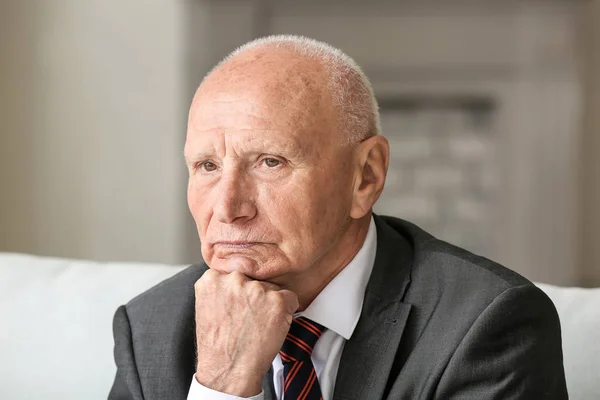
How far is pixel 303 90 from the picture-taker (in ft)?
5.11

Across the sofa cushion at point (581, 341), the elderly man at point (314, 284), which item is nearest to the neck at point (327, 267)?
the elderly man at point (314, 284)

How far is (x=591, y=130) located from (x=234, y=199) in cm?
438

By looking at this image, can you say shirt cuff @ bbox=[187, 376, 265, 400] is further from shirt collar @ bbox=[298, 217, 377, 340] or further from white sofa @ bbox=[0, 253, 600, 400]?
white sofa @ bbox=[0, 253, 600, 400]

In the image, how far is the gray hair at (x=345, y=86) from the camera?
159 centimetres

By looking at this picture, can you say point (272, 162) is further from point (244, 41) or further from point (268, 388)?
point (244, 41)

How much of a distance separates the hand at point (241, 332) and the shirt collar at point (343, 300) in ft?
0.29

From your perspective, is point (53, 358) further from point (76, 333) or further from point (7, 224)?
point (7, 224)

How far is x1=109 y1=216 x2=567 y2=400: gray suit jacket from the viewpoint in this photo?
1453 mm

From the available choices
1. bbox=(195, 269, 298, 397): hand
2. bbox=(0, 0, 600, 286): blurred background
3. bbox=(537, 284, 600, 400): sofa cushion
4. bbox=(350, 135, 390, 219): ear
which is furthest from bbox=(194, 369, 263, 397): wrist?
bbox=(0, 0, 600, 286): blurred background

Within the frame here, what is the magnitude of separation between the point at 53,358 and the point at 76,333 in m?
0.07

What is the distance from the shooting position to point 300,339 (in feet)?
5.35

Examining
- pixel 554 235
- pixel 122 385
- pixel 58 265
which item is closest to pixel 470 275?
pixel 122 385

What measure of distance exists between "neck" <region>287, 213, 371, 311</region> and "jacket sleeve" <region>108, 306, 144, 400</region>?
12.8 inches

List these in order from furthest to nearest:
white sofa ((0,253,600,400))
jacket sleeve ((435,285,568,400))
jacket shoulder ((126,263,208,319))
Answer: white sofa ((0,253,600,400)), jacket shoulder ((126,263,208,319)), jacket sleeve ((435,285,568,400))
